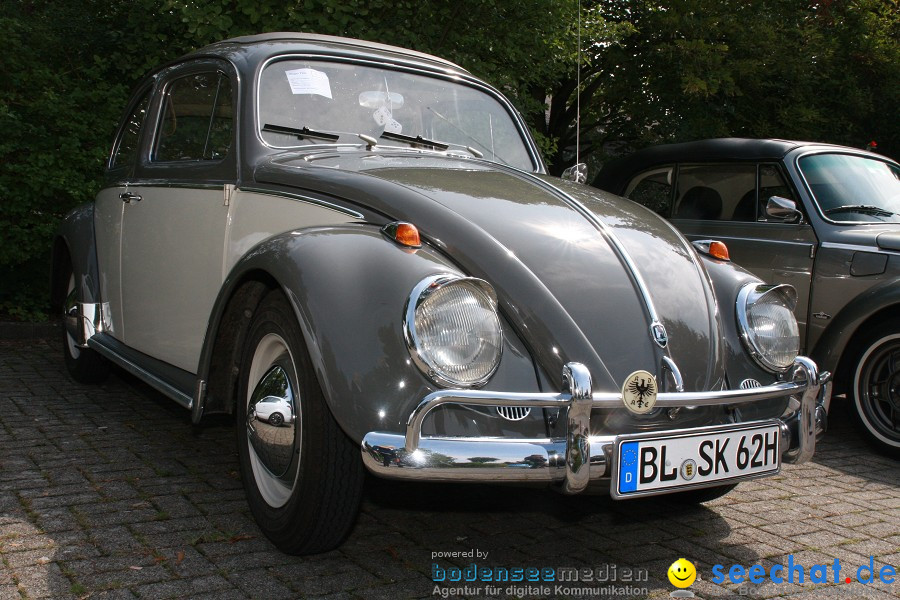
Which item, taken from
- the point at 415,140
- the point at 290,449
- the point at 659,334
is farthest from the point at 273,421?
the point at 415,140

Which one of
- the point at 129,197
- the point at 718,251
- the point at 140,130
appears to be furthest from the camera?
the point at 140,130

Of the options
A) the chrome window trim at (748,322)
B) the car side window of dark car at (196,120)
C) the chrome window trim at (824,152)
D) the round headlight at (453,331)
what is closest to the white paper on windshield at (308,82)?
the car side window of dark car at (196,120)

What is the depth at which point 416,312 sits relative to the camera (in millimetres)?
2480

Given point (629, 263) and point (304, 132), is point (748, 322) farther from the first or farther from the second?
point (304, 132)

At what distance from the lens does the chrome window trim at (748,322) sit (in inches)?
118

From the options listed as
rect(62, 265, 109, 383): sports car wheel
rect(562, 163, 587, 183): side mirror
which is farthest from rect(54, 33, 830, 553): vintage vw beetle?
rect(62, 265, 109, 383): sports car wheel

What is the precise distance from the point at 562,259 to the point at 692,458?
2.47 feet

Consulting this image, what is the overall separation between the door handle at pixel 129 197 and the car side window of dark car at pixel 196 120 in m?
0.21

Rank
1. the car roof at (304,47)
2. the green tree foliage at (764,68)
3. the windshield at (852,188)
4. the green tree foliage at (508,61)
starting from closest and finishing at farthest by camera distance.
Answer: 1. the car roof at (304,47)
2. the windshield at (852,188)
3. the green tree foliage at (508,61)
4. the green tree foliage at (764,68)

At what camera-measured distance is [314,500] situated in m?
2.69

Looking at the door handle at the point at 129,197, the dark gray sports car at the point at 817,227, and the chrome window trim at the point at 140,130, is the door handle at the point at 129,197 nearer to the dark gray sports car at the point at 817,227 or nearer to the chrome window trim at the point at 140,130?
the chrome window trim at the point at 140,130

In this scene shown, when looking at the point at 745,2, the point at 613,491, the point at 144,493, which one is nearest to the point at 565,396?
the point at 613,491

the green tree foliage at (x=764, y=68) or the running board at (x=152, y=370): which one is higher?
the green tree foliage at (x=764, y=68)

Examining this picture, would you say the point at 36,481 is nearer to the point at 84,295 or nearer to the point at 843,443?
the point at 84,295
